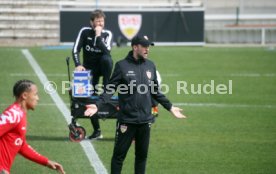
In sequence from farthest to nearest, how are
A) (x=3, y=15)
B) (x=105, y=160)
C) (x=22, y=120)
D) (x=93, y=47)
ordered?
(x=3, y=15), (x=93, y=47), (x=105, y=160), (x=22, y=120)

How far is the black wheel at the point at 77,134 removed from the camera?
14.4m

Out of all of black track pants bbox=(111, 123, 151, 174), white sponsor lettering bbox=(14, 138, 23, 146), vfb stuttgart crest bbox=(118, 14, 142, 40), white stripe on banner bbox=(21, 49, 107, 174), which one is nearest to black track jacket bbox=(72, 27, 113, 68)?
white stripe on banner bbox=(21, 49, 107, 174)

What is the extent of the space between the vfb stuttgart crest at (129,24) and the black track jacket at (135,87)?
1957 cm

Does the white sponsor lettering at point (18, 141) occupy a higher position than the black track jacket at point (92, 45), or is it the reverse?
the black track jacket at point (92, 45)

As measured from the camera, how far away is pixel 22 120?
8.23 meters

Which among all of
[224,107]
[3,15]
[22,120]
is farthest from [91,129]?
[3,15]

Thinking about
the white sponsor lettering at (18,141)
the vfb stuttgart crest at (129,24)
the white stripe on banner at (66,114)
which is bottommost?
the white stripe on banner at (66,114)

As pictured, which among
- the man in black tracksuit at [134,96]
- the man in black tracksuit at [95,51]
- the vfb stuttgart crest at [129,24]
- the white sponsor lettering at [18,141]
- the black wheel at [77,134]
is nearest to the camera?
the white sponsor lettering at [18,141]

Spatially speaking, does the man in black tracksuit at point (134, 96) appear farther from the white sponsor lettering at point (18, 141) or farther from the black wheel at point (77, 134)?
the black wheel at point (77, 134)

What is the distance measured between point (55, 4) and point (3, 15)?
214 centimetres

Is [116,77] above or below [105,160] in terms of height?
above

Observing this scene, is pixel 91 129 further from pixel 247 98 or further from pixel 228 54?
pixel 228 54

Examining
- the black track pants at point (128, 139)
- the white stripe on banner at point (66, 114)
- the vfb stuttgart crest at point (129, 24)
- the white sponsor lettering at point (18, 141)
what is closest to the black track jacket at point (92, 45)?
the white stripe on banner at point (66, 114)

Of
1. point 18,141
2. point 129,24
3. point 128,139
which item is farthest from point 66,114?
point 129,24
